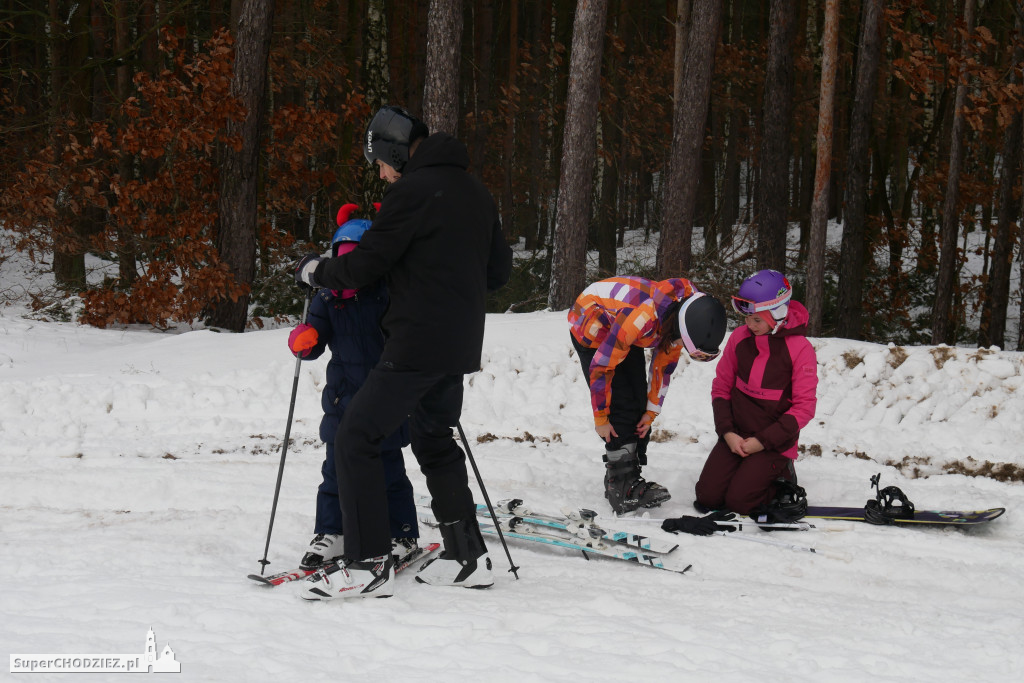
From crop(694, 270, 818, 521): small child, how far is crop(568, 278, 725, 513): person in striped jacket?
0.39 meters

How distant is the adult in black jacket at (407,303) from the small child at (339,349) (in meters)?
0.20

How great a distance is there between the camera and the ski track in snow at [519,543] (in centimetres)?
317

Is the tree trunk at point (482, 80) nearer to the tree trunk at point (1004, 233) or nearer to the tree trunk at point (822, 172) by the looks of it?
the tree trunk at point (822, 172)

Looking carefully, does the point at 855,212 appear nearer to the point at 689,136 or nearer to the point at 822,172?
the point at 822,172

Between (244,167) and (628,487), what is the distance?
7953mm

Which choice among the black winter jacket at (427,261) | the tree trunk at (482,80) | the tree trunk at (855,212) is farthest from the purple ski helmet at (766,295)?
the tree trunk at (482,80)

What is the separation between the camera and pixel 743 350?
5.52m

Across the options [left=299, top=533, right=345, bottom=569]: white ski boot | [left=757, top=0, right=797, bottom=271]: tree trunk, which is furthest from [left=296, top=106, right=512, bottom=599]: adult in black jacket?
[left=757, top=0, right=797, bottom=271]: tree trunk

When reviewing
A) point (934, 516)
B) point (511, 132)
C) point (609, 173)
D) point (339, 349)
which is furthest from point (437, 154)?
point (511, 132)

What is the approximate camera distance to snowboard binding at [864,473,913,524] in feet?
16.6

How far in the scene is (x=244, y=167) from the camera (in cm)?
1126

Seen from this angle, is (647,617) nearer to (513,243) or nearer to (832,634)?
(832,634)

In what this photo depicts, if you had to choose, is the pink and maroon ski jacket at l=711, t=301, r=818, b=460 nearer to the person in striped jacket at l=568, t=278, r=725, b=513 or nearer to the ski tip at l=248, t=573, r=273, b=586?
the person in striped jacket at l=568, t=278, r=725, b=513

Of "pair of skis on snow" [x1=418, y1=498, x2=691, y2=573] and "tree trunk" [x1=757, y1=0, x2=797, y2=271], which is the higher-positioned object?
"tree trunk" [x1=757, y1=0, x2=797, y2=271]
